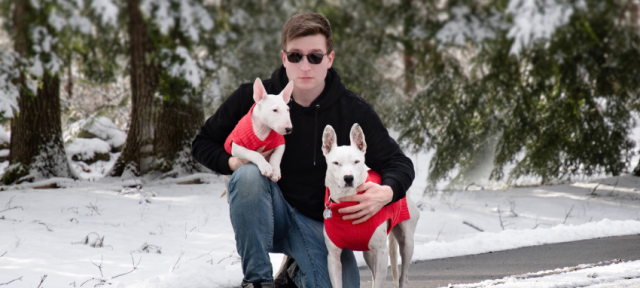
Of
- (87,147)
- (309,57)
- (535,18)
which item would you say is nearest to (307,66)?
(309,57)

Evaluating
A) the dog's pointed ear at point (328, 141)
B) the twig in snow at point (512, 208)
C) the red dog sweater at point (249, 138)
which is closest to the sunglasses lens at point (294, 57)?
the red dog sweater at point (249, 138)

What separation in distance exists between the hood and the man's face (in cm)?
9

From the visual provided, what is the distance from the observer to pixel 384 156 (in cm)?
335

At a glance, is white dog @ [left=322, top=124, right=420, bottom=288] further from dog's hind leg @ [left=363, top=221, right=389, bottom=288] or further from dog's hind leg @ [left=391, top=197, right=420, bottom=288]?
dog's hind leg @ [left=391, top=197, right=420, bottom=288]

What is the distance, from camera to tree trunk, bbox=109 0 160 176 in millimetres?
9125

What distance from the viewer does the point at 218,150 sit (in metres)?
3.49

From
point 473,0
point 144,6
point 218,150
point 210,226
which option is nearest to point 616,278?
point 218,150

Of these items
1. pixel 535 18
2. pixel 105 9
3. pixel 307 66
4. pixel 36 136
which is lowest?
pixel 36 136

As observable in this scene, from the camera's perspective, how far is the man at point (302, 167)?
10.4 ft

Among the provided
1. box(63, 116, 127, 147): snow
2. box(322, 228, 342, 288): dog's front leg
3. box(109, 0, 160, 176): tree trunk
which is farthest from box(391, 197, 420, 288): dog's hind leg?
box(63, 116, 127, 147): snow

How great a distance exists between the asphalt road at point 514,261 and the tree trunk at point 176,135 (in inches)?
218

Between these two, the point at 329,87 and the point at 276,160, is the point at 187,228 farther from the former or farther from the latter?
the point at 329,87

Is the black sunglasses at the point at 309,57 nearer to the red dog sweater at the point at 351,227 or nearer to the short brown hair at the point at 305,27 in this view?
the short brown hair at the point at 305,27

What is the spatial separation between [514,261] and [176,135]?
629 centimetres
